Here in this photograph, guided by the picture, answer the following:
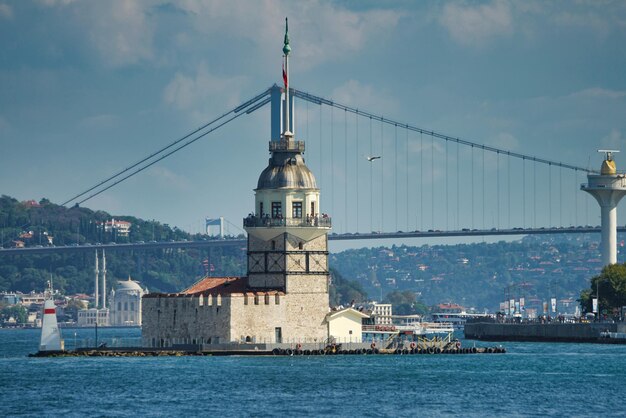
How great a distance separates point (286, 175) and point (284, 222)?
95.3 inches

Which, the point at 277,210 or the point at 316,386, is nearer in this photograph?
the point at 316,386

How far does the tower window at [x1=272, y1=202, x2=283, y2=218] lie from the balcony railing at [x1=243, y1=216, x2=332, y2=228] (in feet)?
1.16

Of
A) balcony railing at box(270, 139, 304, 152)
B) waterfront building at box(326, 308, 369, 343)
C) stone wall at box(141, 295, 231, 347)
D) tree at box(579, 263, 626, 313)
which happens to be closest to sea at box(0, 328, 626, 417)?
stone wall at box(141, 295, 231, 347)

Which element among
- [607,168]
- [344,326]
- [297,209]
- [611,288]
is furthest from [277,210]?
[607,168]

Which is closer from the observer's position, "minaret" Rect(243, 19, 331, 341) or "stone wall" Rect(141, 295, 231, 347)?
"stone wall" Rect(141, 295, 231, 347)

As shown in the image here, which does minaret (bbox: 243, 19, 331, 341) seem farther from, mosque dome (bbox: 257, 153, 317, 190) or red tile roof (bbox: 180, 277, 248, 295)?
red tile roof (bbox: 180, 277, 248, 295)

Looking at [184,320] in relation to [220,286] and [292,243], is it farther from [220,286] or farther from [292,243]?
[292,243]

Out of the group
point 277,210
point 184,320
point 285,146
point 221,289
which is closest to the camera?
point 184,320

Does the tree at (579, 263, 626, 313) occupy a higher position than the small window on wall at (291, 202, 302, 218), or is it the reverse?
the small window on wall at (291, 202, 302, 218)

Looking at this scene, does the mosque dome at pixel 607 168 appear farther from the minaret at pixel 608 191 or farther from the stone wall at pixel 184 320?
the stone wall at pixel 184 320

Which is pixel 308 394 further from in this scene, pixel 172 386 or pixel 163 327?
pixel 163 327

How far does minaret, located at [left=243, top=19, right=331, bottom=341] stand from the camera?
96.1m

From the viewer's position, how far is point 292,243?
96.4 m

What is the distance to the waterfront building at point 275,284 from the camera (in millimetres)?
94125
